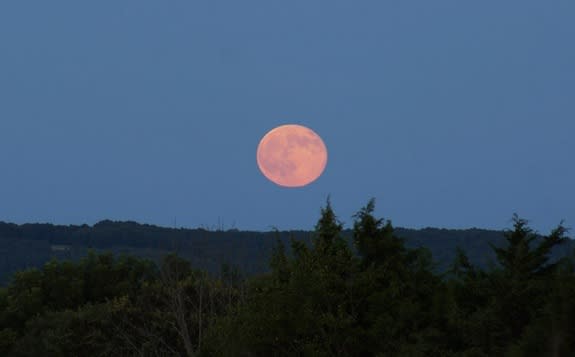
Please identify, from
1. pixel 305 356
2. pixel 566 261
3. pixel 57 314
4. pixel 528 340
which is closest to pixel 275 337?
pixel 305 356

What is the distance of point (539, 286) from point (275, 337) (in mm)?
6375

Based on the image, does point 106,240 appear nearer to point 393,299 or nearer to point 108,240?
point 108,240

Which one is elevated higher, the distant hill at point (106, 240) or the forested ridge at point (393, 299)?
the distant hill at point (106, 240)

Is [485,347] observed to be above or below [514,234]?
below

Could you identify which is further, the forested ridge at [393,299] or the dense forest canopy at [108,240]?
the dense forest canopy at [108,240]

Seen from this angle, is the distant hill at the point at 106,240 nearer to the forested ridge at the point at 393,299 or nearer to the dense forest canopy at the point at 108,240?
the dense forest canopy at the point at 108,240

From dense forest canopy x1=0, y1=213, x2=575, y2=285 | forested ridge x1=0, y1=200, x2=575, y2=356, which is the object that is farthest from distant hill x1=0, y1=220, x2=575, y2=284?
forested ridge x1=0, y1=200, x2=575, y2=356

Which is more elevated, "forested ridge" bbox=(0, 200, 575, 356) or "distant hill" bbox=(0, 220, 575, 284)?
"distant hill" bbox=(0, 220, 575, 284)

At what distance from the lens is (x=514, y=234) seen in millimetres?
17547

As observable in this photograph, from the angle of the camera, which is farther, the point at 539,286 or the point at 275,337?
the point at 275,337

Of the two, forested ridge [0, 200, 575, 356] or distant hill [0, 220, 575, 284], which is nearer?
forested ridge [0, 200, 575, 356]

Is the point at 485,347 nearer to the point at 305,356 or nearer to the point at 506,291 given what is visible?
the point at 506,291

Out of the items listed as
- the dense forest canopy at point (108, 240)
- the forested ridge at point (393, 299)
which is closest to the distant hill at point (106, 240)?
the dense forest canopy at point (108, 240)

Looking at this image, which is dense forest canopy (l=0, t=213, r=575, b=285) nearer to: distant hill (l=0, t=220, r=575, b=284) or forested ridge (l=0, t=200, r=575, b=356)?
distant hill (l=0, t=220, r=575, b=284)
